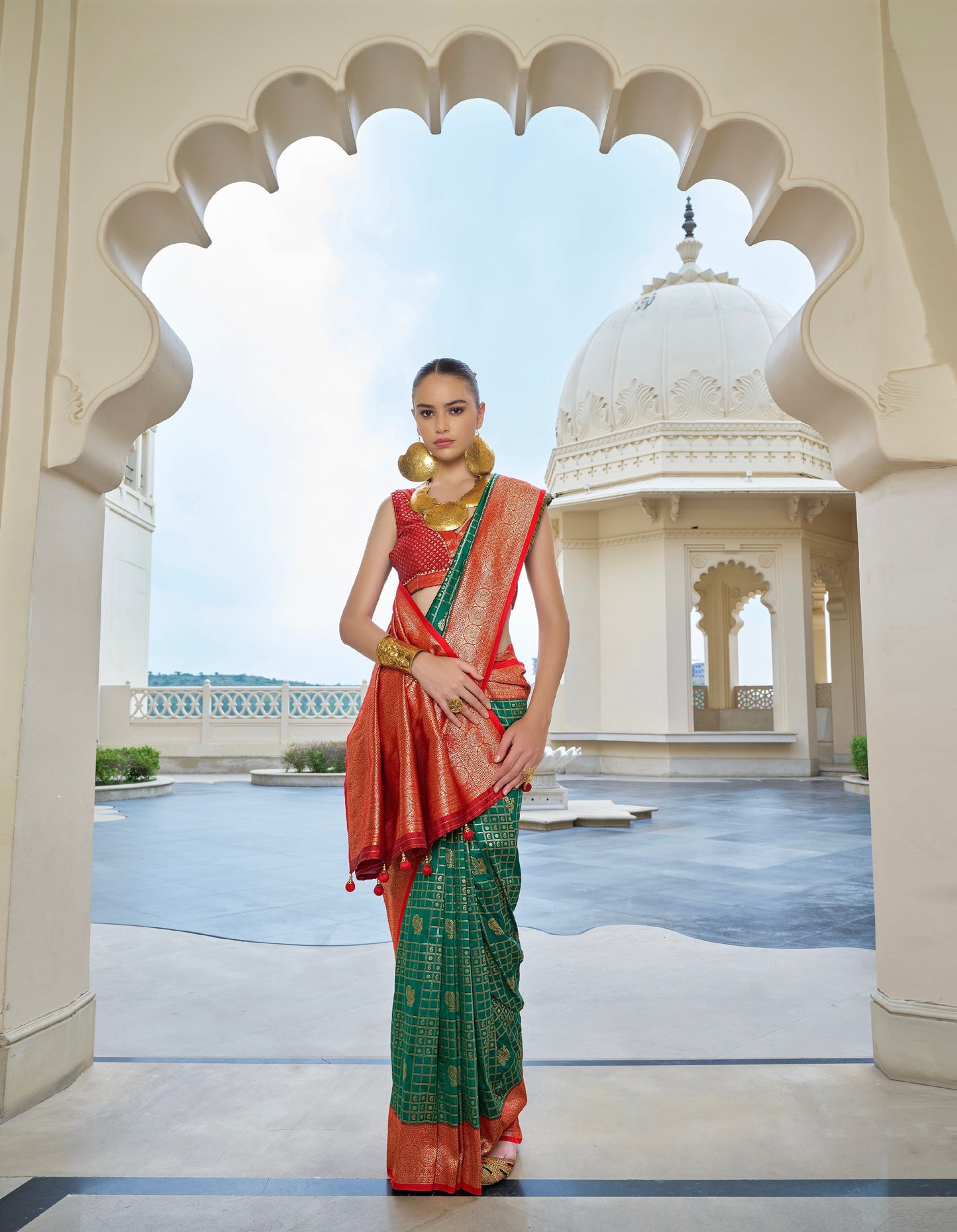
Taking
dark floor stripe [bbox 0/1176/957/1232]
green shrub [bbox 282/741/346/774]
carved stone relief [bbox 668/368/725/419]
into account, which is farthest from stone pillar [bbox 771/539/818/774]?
dark floor stripe [bbox 0/1176/957/1232]

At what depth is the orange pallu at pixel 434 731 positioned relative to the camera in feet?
5.89

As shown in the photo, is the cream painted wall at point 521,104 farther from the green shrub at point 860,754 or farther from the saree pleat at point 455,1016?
the green shrub at point 860,754

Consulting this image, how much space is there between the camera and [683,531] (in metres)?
13.2

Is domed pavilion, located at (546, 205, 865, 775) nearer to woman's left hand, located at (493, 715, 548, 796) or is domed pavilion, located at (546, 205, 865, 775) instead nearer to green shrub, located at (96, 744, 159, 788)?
green shrub, located at (96, 744, 159, 788)

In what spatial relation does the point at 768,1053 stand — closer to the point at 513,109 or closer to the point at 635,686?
the point at 513,109

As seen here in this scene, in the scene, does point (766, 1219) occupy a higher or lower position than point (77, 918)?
lower

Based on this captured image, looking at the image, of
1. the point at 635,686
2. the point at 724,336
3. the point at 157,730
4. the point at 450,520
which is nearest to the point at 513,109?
the point at 450,520

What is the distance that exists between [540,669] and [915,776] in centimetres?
118

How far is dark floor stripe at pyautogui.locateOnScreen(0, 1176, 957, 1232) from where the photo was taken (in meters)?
1.72

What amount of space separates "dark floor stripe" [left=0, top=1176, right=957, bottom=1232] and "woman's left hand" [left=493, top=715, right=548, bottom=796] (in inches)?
29.8

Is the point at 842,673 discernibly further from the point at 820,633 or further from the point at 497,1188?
the point at 497,1188

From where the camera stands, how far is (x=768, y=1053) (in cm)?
246

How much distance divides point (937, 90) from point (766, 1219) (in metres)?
2.80

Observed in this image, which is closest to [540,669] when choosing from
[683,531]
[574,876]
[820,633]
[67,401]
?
[67,401]
